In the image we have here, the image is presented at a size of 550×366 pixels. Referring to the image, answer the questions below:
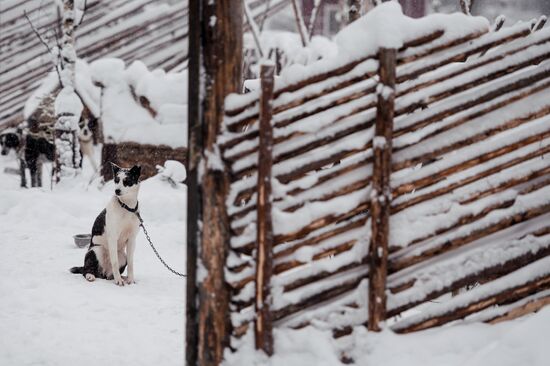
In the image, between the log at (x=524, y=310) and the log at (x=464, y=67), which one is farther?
the log at (x=524, y=310)

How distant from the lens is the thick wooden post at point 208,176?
305 cm

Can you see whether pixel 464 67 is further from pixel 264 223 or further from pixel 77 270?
pixel 77 270

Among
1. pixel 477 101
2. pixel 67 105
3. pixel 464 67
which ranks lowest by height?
pixel 477 101

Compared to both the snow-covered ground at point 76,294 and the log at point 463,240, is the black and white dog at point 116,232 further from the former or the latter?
the log at point 463,240

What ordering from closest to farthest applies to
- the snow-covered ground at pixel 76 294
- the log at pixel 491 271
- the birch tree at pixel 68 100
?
1. the log at pixel 491 271
2. the snow-covered ground at pixel 76 294
3. the birch tree at pixel 68 100

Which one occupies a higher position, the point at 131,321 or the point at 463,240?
the point at 463,240

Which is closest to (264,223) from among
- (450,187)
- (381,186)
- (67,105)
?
(381,186)

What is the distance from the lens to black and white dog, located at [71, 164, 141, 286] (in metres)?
6.04

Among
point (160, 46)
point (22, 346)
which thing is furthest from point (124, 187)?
point (160, 46)

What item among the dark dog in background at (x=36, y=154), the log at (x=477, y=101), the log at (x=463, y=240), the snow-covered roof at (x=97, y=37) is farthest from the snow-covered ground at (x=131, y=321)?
the snow-covered roof at (x=97, y=37)

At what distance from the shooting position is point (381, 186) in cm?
313

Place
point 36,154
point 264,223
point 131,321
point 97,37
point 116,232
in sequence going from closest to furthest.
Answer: point 264,223 < point 131,321 < point 116,232 < point 36,154 < point 97,37

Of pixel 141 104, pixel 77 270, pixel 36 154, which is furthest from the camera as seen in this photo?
pixel 141 104

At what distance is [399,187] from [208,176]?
1.14m
